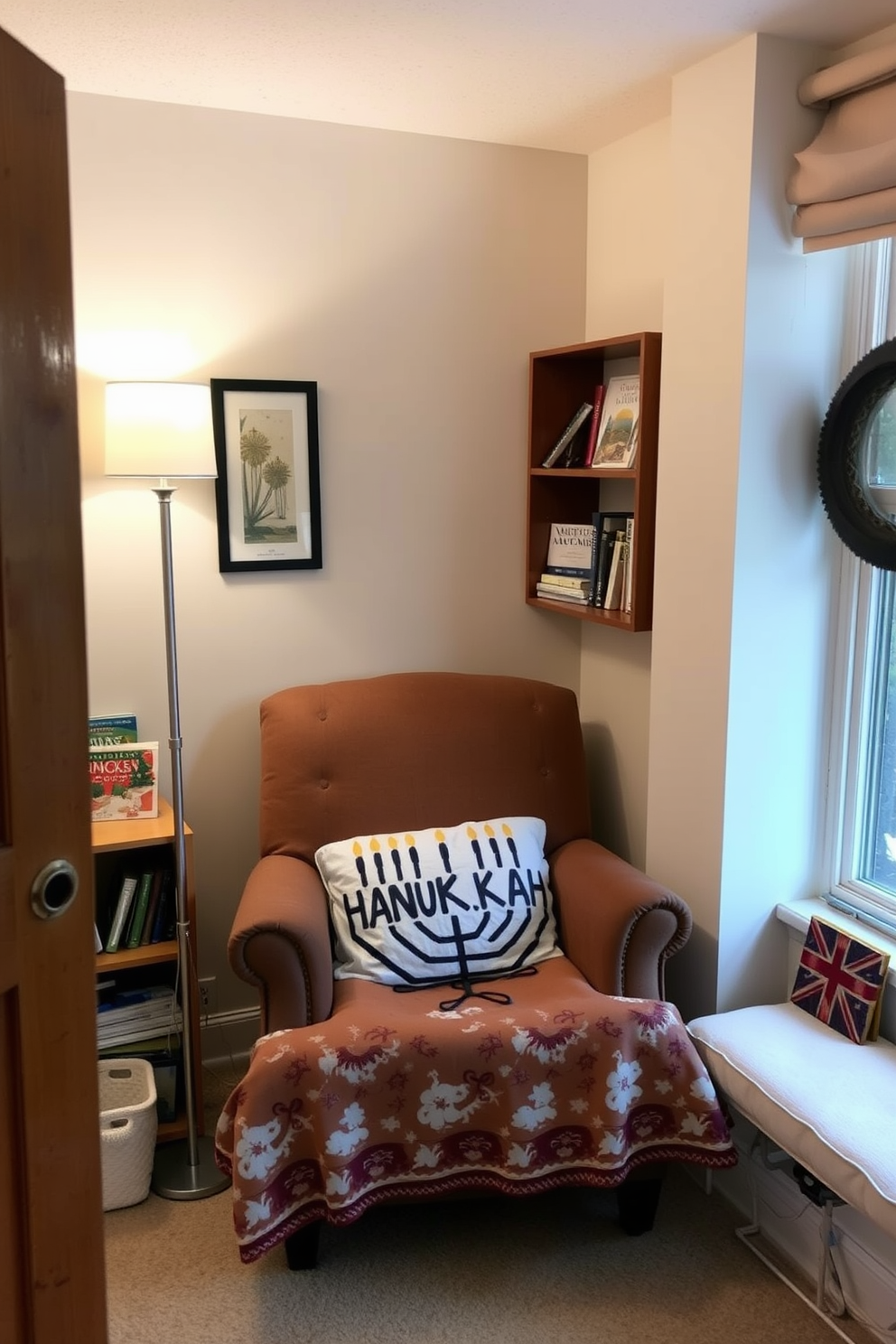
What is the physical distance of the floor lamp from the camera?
2.29m

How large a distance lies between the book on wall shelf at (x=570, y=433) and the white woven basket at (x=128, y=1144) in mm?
1771

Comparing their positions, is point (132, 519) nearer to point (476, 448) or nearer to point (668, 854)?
point (476, 448)

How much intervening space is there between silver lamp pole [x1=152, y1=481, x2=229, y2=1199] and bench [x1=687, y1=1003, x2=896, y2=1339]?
3.56 feet

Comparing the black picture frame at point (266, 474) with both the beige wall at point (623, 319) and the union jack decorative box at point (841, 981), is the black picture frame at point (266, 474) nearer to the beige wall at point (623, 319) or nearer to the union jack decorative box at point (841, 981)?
the beige wall at point (623, 319)

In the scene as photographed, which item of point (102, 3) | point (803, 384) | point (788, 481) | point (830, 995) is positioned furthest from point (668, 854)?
point (102, 3)

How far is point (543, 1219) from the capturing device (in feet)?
7.41

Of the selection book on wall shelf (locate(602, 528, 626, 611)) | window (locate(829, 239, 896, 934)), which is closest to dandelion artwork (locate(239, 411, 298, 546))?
book on wall shelf (locate(602, 528, 626, 611))

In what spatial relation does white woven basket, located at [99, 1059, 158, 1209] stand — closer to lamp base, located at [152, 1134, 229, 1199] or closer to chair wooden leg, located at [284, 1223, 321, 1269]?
lamp base, located at [152, 1134, 229, 1199]

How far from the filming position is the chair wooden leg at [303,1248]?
2096 mm

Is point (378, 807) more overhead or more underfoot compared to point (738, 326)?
→ more underfoot

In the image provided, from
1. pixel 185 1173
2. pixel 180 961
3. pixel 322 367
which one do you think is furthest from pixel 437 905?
pixel 322 367

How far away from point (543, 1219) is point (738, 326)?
1857 millimetres

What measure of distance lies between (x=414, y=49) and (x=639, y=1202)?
2.35 meters

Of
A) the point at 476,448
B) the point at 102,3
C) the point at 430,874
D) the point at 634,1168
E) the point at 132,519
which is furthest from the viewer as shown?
the point at 476,448
